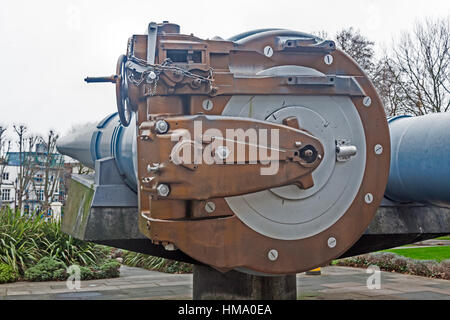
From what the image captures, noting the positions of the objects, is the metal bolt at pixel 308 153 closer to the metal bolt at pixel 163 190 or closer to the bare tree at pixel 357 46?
the metal bolt at pixel 163 190

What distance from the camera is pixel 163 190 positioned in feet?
8.41

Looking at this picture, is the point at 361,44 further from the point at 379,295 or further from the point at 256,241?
the point at 256,241

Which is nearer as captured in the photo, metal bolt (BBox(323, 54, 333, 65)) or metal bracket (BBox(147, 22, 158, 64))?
metal bracket (BBox(147, 22, 158, 64))

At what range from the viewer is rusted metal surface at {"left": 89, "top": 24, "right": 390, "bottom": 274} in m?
2.63

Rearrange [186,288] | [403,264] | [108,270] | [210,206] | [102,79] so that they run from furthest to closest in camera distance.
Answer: [403,264] → [108,270] → [186,288] → [102,79] → [210,206]

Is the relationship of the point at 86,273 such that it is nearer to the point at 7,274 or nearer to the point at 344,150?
the point at 7,274

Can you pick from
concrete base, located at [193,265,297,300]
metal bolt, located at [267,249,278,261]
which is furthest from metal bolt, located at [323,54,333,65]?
concrete base, located at [193,265,297,300]

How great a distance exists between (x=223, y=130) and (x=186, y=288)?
6403mm

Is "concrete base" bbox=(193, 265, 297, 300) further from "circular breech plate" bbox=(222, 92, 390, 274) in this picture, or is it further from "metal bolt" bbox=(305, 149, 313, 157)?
"metal bolt" bbox=(305, 149, 313, 157)

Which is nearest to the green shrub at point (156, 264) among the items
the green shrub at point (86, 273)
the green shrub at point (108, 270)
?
the green shrub at point (108, 270)

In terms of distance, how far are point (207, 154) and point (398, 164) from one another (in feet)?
4.60

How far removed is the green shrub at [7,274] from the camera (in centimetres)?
962

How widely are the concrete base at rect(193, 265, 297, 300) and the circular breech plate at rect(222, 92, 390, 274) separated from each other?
1475 millimetres

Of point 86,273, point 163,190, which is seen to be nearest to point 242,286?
point 163,190
